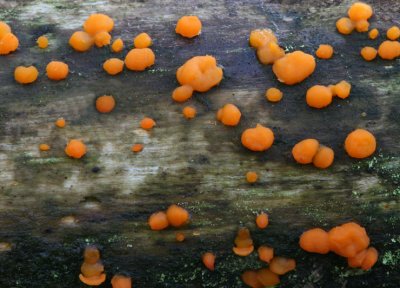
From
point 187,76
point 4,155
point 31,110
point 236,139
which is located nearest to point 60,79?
point 31,110

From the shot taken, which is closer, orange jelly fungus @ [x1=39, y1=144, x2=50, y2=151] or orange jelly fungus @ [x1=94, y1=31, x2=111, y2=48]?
orange jelly fungus @ [x1=39, y1=144, x2=50, y2=151]

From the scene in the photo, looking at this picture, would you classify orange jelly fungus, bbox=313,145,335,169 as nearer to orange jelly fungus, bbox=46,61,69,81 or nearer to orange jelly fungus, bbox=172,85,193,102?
orange jelly fungus, bbox=172,85,193,102

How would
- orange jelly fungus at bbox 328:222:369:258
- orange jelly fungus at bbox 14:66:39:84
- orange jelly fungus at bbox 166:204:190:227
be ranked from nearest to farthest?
1. orange jelly fungus at bbox 328:222:369:258
2. orange jelly fungus at bbox 166:204:190:227
3. orange jelly fungus at bbox 14:66:39:84

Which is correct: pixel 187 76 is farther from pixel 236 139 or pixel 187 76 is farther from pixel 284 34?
pixel 284 34

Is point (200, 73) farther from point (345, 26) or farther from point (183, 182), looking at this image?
point (345, 26)

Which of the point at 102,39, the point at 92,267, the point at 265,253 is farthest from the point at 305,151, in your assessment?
the point at 102,39

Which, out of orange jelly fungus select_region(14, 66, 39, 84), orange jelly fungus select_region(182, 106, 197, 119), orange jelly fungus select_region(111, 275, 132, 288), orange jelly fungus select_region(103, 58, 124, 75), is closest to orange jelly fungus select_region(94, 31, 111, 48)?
orange jelly fungus select_region(103, 58, 124, 75)
